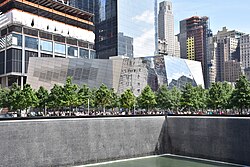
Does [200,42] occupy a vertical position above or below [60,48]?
above

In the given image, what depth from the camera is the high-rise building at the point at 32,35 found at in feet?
261

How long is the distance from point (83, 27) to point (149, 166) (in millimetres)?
79889

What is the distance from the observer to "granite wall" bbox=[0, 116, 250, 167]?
852 inches

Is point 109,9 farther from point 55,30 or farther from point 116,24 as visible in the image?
point 55,30

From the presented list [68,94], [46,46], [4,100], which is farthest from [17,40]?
[68,94]

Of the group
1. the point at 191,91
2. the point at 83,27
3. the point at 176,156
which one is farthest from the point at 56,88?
the point at 83,27

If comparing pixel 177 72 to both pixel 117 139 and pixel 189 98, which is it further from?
pixel 117 139

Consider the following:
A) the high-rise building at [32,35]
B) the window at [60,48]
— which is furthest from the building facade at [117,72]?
the window at [60,48]

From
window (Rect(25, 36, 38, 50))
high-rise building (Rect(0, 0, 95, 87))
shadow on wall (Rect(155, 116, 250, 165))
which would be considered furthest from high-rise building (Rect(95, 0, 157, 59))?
shadow on wall (Rect(155, 116, 250, 165))

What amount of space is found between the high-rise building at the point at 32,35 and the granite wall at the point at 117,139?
165 ft

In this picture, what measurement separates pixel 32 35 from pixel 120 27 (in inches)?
1743

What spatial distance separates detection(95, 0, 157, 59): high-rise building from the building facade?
109 ft

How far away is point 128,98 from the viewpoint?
58.9 metres

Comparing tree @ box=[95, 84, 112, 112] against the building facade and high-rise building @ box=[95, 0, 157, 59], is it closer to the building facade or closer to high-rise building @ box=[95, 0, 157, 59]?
the building facade
